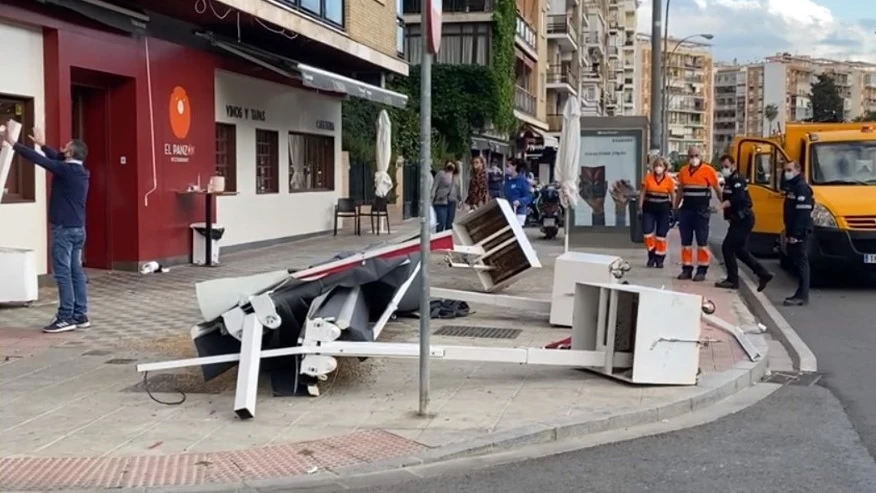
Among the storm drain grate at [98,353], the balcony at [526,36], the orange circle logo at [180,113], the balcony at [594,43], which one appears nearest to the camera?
the storm drain grate at [98,353]

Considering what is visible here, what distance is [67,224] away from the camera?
1011 centimetres

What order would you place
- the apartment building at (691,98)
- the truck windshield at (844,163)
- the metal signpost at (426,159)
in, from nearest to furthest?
the metal signpost at (426,159)
the truck windshield at (844,163)
the apartment building at (691,98)

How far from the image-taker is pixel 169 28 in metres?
15.9

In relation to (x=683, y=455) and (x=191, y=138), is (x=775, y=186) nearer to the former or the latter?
(x=191, y=138)

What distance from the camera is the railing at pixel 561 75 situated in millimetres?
65363

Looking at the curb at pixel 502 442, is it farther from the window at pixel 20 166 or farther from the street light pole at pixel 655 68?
the street light pole at pixel 655 68

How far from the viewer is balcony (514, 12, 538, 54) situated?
47756mm

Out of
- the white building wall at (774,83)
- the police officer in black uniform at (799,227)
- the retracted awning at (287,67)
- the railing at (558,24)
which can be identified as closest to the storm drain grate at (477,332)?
the police officer in black uniform at (799,227)

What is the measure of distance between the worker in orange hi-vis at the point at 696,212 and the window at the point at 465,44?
2916 cm

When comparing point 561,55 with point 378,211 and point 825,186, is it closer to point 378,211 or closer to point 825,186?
point 378,211

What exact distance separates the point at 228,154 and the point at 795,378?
12257 mm

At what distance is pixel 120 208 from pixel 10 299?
3894mm

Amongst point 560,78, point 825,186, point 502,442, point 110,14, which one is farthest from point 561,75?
point 502,442

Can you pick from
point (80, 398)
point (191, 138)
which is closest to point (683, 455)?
point (80, 398)
